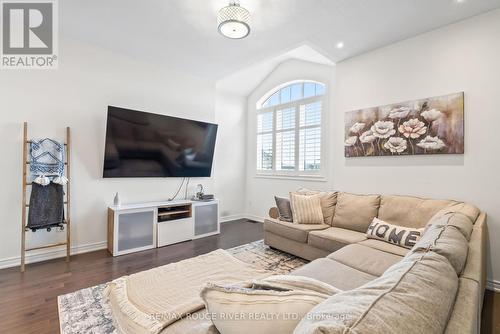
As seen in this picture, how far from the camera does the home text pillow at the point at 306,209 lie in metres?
3.20

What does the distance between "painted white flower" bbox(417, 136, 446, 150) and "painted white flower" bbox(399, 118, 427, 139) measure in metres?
0.09

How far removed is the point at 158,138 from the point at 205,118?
111 centimetres

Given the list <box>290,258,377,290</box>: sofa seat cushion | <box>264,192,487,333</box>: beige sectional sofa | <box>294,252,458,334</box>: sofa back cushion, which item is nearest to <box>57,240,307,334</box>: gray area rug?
<box>290,258,377,290</box>: sofa seat cushion

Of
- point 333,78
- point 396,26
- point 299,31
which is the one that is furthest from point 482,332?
point 333,78

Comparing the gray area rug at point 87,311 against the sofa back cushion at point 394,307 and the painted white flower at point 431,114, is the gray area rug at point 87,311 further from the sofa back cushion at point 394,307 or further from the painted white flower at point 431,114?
the painted white flower at point 431,114

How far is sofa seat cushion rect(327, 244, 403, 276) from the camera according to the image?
189 centimetres

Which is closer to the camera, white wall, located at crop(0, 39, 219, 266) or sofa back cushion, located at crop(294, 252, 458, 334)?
sofa back cushion, located at crop(294, 252, 458, 334)

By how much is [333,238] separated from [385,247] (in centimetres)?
52

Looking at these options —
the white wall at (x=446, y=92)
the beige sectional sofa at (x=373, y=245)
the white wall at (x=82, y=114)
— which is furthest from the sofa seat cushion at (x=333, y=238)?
the white wall at (x=82, y=114)

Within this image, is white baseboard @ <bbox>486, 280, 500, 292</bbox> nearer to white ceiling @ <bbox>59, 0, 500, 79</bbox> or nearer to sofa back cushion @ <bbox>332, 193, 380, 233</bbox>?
sofa back cushion @ <bbox>332, 193, 380, 233</bbox>

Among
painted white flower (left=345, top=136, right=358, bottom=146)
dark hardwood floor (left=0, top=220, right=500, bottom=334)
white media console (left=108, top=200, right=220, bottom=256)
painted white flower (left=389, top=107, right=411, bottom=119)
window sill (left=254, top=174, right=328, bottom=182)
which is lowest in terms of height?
dark hardwood floor (left=0, top=220, right=500, bottom=334)

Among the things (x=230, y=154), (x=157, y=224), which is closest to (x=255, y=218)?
(x=230, y=154)

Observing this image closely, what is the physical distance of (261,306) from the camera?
745 mm

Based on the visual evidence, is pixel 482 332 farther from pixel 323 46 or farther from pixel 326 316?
pixel 323 46
